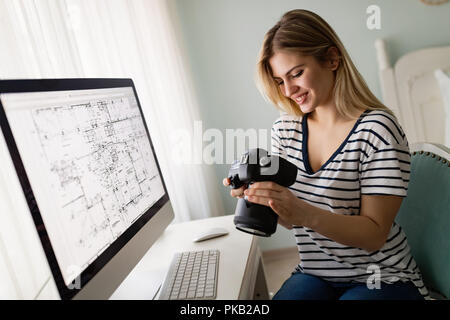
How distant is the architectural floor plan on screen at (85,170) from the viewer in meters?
0.66

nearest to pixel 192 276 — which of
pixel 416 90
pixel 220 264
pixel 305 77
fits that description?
pixel 220 264

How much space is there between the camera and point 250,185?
0.89 metres

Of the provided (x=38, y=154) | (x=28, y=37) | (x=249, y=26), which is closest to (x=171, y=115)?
(x=249, y=26)

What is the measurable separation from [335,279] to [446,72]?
1.57 m

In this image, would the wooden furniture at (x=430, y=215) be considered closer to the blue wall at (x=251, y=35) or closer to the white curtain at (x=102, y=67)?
the white curtain at (x=102, y=67)

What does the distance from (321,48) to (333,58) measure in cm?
5

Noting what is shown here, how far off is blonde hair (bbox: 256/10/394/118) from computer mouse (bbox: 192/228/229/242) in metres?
0.46

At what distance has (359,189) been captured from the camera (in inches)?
40.8

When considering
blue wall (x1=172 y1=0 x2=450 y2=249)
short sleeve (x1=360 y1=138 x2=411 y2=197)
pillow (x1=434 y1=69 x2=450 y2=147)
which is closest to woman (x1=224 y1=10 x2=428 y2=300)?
short sleeve (x1=360 y1=138 x2=411 y2=197)

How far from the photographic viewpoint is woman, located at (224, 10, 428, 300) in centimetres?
94

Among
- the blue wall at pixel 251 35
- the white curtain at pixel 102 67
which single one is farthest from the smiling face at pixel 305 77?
the blue wall at pixel 251 35

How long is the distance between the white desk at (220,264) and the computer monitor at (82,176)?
0.09m

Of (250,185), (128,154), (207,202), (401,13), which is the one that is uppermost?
(401,13)

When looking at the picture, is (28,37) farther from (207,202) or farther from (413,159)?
(207,202)
